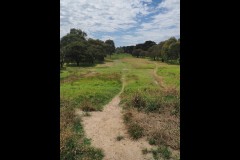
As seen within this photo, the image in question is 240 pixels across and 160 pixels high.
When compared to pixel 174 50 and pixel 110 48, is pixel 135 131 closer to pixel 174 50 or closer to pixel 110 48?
pixel 174 50

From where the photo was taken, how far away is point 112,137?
393 inches

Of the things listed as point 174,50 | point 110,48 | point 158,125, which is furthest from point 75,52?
point 110,48

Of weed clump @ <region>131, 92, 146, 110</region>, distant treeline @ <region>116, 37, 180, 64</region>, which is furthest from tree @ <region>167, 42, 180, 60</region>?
weed clump @ <region>131, 92, 146, 110</region>

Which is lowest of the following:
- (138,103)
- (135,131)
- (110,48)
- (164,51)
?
(135,131)

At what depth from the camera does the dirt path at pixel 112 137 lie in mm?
8258

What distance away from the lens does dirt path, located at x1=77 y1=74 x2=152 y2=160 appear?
826 cm

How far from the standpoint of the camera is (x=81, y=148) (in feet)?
27.4

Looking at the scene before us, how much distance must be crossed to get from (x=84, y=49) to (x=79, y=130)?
45.4m

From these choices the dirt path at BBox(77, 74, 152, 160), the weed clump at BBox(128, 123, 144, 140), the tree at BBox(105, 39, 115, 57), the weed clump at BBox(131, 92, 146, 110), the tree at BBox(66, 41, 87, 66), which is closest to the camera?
the dirt path at BBox(77, 74, 152, 160)

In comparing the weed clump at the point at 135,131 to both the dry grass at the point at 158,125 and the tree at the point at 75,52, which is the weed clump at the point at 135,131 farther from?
the tree at the point at 75,52

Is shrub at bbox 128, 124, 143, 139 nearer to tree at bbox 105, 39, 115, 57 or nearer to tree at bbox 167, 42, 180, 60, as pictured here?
tree at bbox 167, 42, 180, 60
